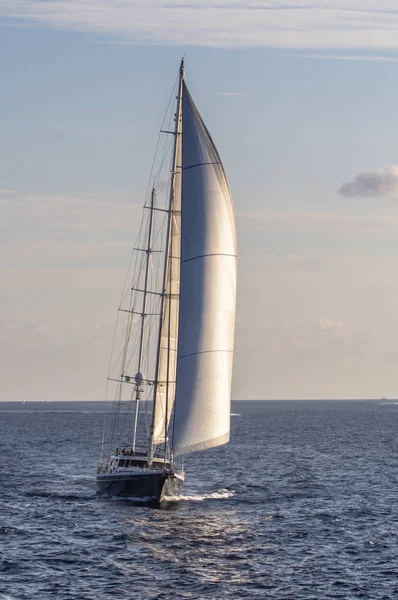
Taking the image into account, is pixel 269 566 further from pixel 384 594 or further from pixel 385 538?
pixel 385 538

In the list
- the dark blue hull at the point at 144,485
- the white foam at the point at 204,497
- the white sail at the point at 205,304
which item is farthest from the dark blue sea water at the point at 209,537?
the white sail at the point at 205,304

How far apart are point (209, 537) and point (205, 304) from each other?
14.3m

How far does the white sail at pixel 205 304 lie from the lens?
210 ft

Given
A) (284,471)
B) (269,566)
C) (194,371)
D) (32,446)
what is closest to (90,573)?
(269,566)

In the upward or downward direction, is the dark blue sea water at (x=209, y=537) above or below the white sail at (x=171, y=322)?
below

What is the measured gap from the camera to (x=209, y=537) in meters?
57.6

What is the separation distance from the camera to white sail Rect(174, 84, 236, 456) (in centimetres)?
6406

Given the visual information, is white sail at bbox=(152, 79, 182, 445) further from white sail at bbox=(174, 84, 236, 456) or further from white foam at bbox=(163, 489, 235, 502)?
white sail at bbox=(174, 84, 236, 456)

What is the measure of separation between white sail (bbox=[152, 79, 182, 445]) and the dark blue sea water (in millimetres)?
6452

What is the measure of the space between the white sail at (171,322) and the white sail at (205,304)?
4552mm

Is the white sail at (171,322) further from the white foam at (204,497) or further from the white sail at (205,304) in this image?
the white sail at (205,304)

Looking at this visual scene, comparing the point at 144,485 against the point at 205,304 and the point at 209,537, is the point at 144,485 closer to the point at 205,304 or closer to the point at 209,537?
the point at 209,537

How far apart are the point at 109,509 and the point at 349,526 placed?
1534 centimetres

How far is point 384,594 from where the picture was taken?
4612 centimetres
